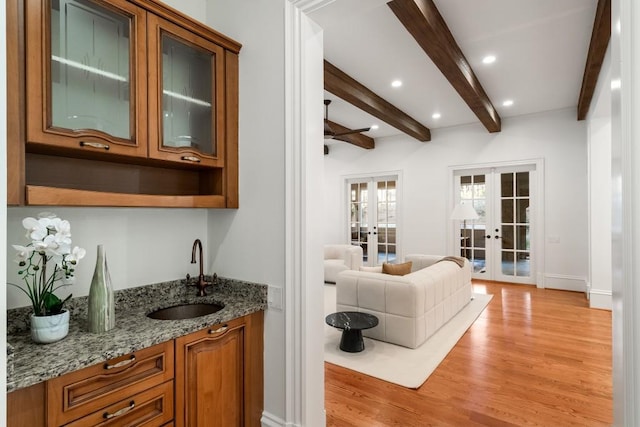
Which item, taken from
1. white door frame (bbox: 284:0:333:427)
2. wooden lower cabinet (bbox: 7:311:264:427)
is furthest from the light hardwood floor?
wooden lower cabinet (bbox: 7:311:264:427)

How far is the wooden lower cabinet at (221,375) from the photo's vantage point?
152cm

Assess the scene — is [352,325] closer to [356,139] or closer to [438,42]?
[438,42]

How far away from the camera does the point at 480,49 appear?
Answer: 3.47 meters

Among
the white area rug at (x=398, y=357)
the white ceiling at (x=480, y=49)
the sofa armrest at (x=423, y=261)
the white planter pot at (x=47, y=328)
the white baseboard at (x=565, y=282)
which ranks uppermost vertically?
the white ceiling at (x=480, y=49)

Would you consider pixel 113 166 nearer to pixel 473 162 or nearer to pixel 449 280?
pixel 449 280

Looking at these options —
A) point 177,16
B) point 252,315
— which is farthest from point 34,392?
point 177,16

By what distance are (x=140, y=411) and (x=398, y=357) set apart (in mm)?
2260

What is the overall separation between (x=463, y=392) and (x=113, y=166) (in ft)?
9.14

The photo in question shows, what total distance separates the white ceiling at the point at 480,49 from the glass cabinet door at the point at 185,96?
0.67 m

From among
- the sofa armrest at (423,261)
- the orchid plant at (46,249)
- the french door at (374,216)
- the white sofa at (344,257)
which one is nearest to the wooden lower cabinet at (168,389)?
the orchid plant at (46,249)

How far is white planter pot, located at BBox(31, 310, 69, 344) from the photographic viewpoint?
1286 millimetres

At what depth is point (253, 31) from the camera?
1.99 metres

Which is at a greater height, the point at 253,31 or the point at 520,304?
the point at 253,31

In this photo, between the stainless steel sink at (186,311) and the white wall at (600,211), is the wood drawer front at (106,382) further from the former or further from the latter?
the white wall at (600,211)
